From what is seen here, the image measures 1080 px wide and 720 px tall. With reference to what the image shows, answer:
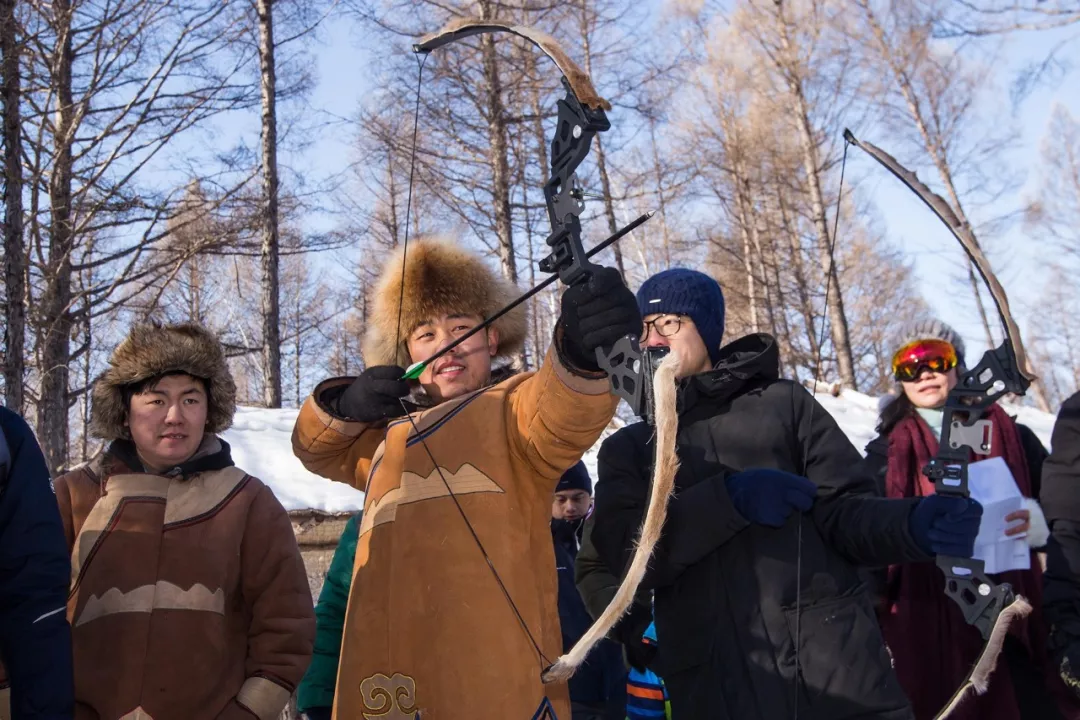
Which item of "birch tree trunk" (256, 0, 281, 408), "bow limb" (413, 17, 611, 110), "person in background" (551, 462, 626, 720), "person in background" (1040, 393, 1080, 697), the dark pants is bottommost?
the dark pants

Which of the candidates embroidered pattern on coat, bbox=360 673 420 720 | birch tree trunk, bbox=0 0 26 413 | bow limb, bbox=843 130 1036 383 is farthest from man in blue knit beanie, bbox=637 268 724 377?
birch tree trunk, bbox=0 0 26 413

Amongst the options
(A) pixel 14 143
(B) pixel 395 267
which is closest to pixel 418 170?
(A) pixel 14 143

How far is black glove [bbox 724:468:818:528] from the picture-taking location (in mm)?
1968

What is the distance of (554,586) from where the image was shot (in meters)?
2.17

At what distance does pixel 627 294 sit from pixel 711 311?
84 centimetres

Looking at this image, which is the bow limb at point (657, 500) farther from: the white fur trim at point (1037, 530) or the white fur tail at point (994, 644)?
the white fur trim at point (1037, 530)

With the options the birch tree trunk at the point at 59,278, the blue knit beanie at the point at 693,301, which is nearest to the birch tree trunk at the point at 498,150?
the birch tree trunk at the point at 59,278

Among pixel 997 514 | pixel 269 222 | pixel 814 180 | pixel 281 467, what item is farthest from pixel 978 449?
pixel 814 180

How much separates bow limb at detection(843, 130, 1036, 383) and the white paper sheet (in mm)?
531

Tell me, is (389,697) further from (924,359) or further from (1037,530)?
(924,359)

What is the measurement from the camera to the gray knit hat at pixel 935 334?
3295 mm

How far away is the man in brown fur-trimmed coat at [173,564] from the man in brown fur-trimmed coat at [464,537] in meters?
A: 0.27

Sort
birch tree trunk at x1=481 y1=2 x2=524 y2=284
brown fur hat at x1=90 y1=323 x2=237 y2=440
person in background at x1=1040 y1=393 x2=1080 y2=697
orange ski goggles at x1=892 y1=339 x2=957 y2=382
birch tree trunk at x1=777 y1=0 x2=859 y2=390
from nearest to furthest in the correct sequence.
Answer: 1. person in background at x1=1040 y1=393 x2=1080 y2=697
2. brown fur hat at x1=90 y1=323 x2=237 y2=440
3. orange ski goggles at x1=892 y1=339 x2=957 y2=382
4. birch tree trunk at x1=481 y1=2 x2=524 y2=284
5. birch tree trunk at x1=777 y1=0 x2=859 y2=390

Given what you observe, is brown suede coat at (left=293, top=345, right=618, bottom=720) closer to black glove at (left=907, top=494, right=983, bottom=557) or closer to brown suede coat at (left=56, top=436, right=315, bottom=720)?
brown suede coat at (left=56, top=436, right=315, bottom=720)
